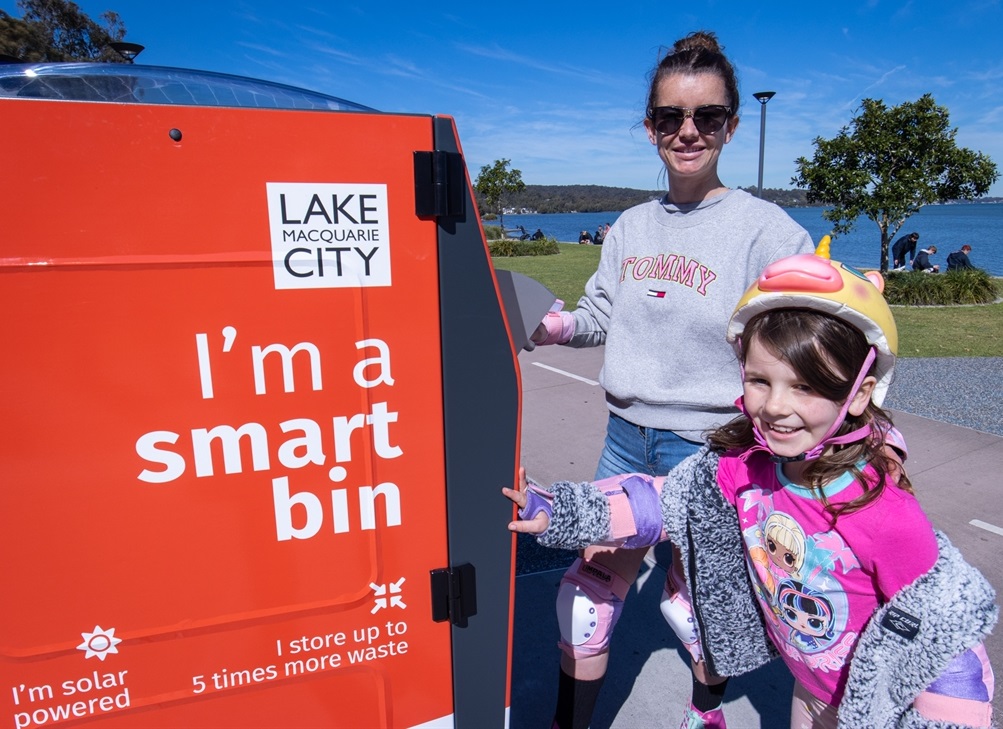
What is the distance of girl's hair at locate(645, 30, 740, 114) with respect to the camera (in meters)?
1.78

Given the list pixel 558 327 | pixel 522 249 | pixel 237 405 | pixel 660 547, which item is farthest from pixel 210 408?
pixel 522 249

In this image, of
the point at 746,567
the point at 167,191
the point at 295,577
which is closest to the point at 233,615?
the point at 295,577

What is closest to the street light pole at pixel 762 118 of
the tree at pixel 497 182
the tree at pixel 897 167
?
the tree at pixel 897 167

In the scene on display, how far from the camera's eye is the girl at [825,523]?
120cm

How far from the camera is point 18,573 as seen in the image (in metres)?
1.09

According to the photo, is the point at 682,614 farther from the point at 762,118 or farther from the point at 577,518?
the point at 762,118

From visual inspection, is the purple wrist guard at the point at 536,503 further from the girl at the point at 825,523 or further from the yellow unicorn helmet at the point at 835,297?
the yellow unicorn helmet at the point at 835,297

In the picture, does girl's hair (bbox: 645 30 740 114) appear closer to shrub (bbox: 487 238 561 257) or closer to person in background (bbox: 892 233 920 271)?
person in background (bbox: 892 233 920 271)

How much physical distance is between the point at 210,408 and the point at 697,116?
140 cm

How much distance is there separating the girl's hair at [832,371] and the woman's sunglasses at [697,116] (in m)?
0.67

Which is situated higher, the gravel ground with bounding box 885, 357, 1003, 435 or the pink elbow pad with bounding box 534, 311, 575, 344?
the pink elbow pad with bounding box 534, 311, 575, 344

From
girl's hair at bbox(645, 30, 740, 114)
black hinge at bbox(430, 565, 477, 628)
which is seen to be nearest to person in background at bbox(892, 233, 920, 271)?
girl's hair at bbox(645, 30, 740, 114)

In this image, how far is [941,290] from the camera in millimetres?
11719

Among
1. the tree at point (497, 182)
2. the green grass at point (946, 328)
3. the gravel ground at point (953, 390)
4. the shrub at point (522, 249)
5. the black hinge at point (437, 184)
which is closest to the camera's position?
the black hinge at point (437, 184)
